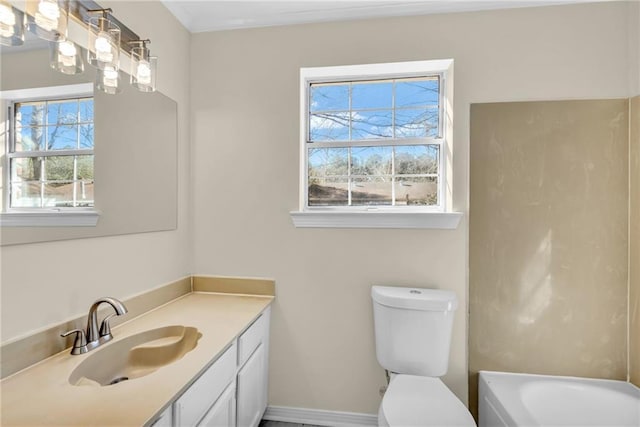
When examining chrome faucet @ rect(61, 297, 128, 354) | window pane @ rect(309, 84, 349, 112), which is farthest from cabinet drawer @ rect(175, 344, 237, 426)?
window pane @ rect(309, 84, 349, 112)

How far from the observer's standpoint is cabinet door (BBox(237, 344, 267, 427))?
1419 mm

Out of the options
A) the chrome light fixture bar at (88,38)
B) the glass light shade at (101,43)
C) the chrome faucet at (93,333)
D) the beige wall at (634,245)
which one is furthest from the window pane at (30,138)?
the beige wall at (634,245)

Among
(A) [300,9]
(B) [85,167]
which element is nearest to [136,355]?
(B) [85,167]

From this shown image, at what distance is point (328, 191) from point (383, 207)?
0.36 metres

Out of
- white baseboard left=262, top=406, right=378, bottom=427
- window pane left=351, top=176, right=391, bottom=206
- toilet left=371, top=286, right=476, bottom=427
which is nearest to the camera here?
toilet left=371, top=286, right=476, bottom=427

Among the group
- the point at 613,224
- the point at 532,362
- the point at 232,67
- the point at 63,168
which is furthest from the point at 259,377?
the point at 613,224

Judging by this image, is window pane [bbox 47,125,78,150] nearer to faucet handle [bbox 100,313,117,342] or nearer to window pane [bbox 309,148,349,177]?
faucet handle [bbox 100,313,117,342]

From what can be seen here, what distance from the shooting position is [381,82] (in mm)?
1906

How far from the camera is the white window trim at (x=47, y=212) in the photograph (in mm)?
949

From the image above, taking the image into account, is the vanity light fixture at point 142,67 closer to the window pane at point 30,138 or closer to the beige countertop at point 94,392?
the window pane at point 30,138

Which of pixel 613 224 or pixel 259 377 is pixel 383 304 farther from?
pixel 613 224

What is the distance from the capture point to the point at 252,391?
156 centimetres

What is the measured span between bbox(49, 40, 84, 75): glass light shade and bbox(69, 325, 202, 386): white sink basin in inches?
41.4

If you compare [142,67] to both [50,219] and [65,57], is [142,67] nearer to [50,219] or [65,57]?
[65,57]
